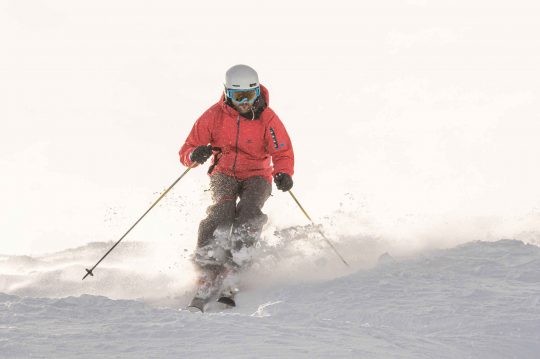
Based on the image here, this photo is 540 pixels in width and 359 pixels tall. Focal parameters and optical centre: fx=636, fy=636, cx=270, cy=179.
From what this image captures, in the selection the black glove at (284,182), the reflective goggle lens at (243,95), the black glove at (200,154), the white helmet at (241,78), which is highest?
the white helmet at (241,78)

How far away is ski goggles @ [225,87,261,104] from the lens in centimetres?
629

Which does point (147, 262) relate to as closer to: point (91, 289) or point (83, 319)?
point (91, 289)

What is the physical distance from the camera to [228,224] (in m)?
6.10

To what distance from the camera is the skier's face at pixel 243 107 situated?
6391 millimetres

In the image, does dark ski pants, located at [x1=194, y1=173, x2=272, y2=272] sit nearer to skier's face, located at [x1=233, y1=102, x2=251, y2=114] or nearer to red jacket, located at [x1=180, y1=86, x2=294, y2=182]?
red jacket, located at [x1=180, y1=86, x2=294, y2=182]

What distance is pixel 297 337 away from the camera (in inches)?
150

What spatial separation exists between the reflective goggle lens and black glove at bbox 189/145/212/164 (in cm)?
57

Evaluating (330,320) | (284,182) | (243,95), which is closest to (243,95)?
(243,95)

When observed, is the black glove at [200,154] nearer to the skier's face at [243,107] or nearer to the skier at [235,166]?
the skier at [235,166]

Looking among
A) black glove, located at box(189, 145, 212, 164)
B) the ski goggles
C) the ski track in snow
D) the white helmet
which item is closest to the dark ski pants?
black glove, located at box(189, 145, 212, 164)

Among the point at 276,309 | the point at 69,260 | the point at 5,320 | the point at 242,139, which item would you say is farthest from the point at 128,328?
the point at 69,260

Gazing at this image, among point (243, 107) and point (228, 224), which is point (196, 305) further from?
point (243, 107)

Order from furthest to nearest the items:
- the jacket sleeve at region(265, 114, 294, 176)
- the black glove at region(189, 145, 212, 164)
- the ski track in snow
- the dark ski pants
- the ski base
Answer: the jacket sleeve at region(265, 114, 294, 176), the black glove at region(189, 145, 212, 164), the dark ski pants, the ski base, the ski track in snow

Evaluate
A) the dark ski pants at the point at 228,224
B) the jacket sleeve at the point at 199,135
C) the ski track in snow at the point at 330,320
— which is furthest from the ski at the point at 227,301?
the jacket sleeve at the point at 199,135
